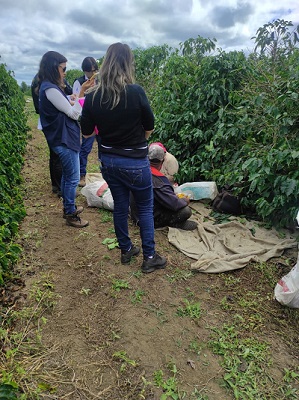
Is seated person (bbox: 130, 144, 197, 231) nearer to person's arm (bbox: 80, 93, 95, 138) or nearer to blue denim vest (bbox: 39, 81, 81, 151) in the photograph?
blue denim vest (bbox: 39, 81, 81, 151)

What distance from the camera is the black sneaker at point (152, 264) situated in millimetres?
2780

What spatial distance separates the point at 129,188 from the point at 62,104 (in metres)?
1.19

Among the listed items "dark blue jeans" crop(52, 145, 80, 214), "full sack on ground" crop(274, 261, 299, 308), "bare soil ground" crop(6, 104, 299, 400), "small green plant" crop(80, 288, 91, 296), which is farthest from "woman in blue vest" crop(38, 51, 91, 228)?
"full sack on ground" crop(274, 261, 299, 308)

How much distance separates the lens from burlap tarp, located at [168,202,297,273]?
2.93 m

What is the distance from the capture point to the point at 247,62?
4.58 m

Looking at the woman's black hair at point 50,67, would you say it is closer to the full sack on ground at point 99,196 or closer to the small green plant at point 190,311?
the full sack on ground at point 99,196

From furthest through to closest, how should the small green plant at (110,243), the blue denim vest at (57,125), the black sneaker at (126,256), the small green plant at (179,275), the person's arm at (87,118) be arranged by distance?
1. the small green plant at (110,243)
2. the blue denim vest at (57,125)
3. the black sneaker at (126,256)
4. the small green plant at (179,275)
5. the person's arm at (87,118)

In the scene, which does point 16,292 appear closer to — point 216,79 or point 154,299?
point 154,299

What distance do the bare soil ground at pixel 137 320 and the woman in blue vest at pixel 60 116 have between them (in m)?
0.70

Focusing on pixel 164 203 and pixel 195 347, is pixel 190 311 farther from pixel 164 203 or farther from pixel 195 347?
pixel 164 203

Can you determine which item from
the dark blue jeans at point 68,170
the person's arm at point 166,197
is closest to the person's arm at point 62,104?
the dark blue jeans at point 68,170

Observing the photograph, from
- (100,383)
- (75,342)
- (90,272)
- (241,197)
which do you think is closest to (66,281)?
(90,272)

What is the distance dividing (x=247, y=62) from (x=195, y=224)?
269cm

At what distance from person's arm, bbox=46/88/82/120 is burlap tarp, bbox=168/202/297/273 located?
5.40ft
